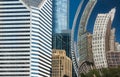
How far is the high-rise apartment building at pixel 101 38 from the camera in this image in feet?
102

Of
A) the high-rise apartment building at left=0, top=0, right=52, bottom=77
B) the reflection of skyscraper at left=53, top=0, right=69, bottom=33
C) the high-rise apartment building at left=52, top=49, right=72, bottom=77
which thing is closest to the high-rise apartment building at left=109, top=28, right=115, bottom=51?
the high-rise apartment building at left=0, top=0, right=52, bottom=77

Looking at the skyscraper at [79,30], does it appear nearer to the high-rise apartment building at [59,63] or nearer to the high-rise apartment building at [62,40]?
the high-rise apartment building at [59,63]

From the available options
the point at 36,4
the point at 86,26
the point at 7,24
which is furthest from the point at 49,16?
the point at 86,26

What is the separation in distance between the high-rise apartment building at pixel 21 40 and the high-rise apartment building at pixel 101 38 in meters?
87.2

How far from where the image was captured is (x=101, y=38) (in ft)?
106

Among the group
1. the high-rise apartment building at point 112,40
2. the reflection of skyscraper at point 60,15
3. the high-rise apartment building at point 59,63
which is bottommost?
the high-rise apartment building at point 112,40

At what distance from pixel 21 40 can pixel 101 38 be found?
90016mm

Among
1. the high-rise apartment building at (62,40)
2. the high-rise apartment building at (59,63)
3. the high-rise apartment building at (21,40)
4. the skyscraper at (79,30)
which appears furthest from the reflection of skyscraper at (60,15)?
the skyscraper at (79,30)

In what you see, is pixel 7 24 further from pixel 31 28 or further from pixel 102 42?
pixel 102 42

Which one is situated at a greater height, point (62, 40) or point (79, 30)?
point (62, 40)

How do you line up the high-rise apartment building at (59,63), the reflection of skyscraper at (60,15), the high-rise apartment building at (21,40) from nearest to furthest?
the high-rise apartment building at (21,40)
the high-rise apartment building at (59,63)
the reflection of skyscraper at (60,15)

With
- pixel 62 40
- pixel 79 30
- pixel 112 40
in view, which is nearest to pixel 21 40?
pixel 62 40

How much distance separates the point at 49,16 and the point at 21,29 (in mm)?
14466

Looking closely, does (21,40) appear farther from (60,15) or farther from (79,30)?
(79,30)
